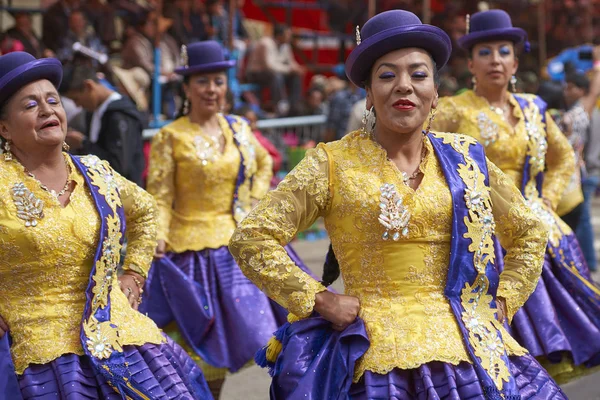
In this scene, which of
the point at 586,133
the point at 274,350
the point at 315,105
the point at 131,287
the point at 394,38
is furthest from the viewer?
the point at 315,105

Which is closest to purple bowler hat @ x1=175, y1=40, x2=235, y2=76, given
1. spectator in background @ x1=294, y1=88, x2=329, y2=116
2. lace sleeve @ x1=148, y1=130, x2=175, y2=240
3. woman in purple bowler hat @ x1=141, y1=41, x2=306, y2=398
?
woman in purple bowler hat @ x1=141, y1=41, x2=306, y2=398

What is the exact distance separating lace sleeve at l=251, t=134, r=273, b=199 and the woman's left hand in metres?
2.28

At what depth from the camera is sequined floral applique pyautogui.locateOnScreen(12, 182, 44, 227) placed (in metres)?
3.96

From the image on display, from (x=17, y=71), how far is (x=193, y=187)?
254 centimetres

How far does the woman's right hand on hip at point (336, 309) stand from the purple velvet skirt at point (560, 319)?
6.64ft

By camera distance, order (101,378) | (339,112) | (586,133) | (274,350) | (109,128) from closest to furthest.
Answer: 1. (274,350)
2. (101,378)
3. (109,128)
4. (586,133)
5. (339,112)

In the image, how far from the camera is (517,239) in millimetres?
3771

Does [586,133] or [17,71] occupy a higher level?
[17,71]

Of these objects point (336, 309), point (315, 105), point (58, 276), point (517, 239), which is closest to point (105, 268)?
point (58, 276)

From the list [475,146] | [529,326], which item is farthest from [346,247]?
[529,326]

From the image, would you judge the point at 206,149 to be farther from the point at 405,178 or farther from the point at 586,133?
the point at 586,133

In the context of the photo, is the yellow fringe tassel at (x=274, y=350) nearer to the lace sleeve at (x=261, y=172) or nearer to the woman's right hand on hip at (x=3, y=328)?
the woman's right hand on hip at (x=3, y=328)

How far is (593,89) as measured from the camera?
8.90 meters

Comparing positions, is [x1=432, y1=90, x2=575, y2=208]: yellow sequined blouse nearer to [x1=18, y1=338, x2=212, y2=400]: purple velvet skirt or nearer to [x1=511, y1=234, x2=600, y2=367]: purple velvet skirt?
[x1=511, y1=234, x2=600, y2=367]: purple velvet skirt
